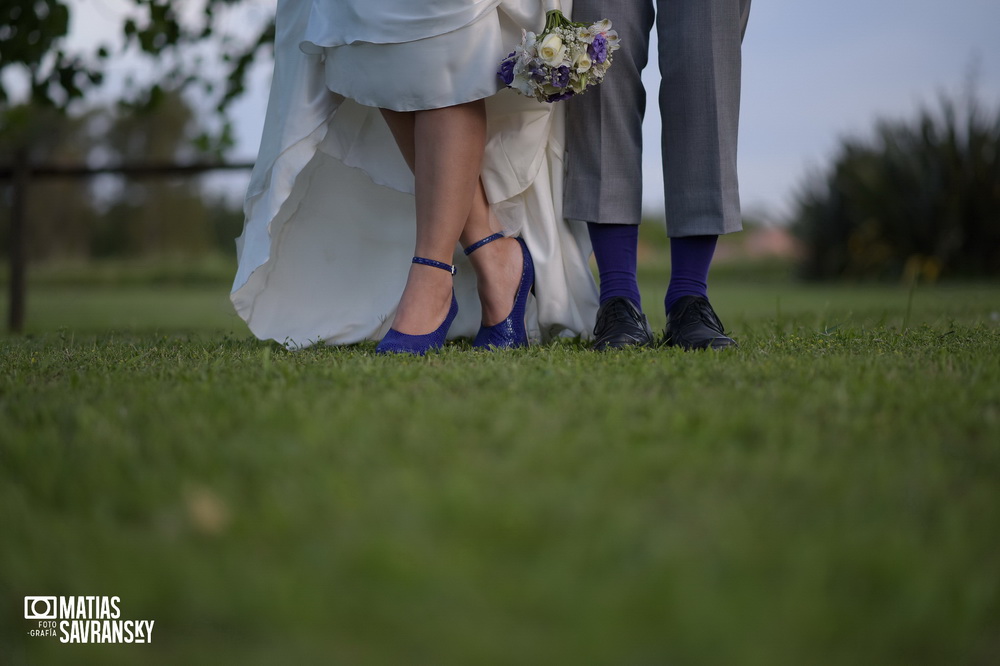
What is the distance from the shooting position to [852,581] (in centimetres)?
63

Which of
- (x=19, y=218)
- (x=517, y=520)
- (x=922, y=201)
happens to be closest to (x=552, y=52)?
(x=517, y=520)

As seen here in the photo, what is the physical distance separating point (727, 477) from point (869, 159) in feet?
27.3

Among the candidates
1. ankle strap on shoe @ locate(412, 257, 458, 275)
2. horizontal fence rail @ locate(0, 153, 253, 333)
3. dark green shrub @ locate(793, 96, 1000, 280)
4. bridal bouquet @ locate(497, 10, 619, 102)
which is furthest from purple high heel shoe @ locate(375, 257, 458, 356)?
dark green shrub @ locate(793, 96, 1000, 280)

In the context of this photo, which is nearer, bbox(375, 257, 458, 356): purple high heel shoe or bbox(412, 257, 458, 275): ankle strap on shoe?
bbox(375, 257, 458, 356): purple high heel shoe

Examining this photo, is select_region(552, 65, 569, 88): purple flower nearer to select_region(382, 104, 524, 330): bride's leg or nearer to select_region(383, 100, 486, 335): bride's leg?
select_region(383, 100, 486, 335): bride's leg

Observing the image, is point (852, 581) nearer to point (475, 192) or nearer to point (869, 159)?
point (475, 192)

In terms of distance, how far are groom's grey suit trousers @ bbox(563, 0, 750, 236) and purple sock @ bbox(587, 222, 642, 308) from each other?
1.7 inches

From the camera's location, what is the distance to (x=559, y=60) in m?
1.73

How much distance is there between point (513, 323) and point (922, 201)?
6.68m

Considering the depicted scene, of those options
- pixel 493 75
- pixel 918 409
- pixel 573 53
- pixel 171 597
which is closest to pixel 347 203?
pixel 493 75

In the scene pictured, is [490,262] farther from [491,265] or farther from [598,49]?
[598,49]

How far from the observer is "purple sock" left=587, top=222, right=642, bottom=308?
79.9 inches

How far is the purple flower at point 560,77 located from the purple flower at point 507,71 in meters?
0.10

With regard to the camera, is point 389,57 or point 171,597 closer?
point 171,597
